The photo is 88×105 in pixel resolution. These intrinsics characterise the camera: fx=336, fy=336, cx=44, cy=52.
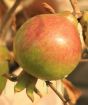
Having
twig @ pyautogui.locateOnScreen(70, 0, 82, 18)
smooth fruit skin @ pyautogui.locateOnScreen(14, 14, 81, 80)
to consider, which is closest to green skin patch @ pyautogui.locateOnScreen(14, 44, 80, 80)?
smooth fruit skin @ pyautogui.locateOnScreen(14, 14, 81, 80)

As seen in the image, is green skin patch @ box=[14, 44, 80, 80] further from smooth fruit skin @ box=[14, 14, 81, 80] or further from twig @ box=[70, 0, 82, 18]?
twig @ box=[70, 0, 82, 18]

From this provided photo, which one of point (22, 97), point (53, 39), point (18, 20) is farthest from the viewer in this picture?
point (18, 20)

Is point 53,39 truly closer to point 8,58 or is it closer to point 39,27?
point 39,27

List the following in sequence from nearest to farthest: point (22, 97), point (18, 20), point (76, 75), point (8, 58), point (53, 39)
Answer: point (53, 39) → point (8, 58) → point (22, 97) → point (18, 20) → point (76, 75)

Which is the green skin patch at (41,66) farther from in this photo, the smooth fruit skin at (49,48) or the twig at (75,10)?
the twig at (75,10)

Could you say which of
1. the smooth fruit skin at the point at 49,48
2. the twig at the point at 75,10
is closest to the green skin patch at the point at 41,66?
the smooth fruit skin at the point at 49,48

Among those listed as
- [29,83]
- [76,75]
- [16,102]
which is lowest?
[76,75]

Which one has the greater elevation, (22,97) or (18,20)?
(18,20)

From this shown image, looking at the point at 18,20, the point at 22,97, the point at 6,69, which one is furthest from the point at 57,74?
the point at 18,20
